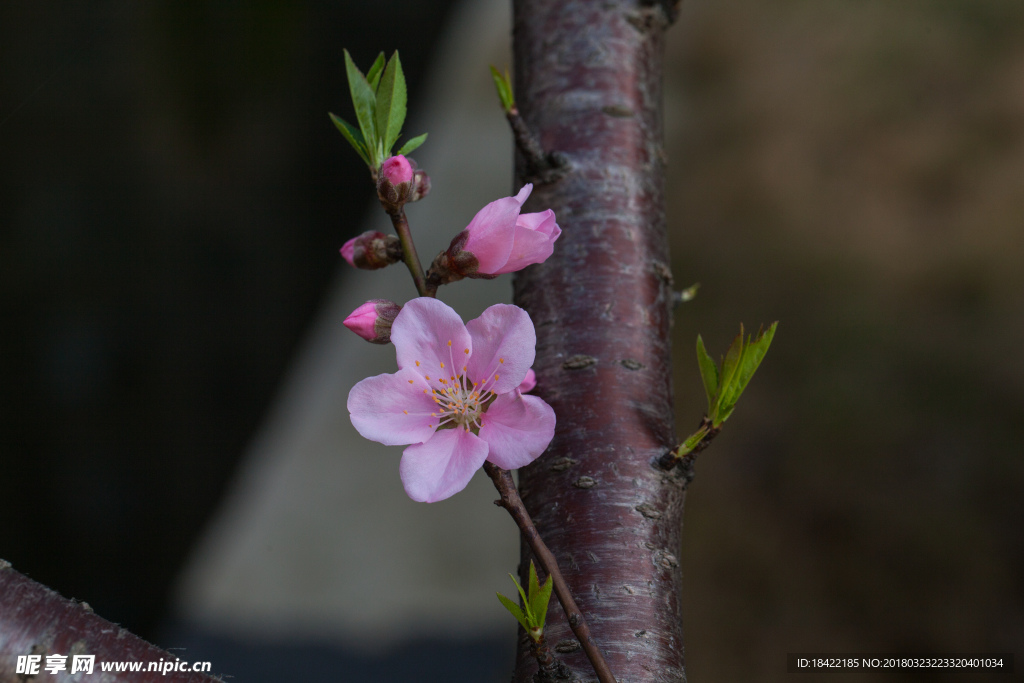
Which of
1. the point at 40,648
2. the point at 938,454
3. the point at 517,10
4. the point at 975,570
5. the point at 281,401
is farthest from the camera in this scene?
the point at 281,401

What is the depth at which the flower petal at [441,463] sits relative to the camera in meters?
0.29

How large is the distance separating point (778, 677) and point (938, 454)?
57cm

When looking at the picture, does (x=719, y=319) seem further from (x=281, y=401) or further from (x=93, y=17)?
(x=93, y=17)

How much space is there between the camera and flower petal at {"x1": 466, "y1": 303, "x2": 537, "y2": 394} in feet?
1.01

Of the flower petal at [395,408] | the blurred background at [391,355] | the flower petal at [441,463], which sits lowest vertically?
the flower petal at [441,463]

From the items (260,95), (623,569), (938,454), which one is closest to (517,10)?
(623,569)

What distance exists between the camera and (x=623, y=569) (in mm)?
368

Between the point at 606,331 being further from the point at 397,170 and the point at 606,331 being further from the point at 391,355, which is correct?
the point at 391,355

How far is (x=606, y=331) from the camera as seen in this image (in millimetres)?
445

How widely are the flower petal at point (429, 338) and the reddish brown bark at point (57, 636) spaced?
165mm

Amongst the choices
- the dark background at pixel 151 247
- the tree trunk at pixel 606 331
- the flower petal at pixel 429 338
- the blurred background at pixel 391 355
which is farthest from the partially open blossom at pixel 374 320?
the dark background at pixel 151 247

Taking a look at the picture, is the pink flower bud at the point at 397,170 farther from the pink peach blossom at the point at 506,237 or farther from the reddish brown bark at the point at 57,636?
the reddish brown bark at the point at 57,636

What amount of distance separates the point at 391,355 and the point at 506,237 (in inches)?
82.0

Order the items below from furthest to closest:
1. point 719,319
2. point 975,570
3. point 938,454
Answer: point 719,319 < point 938,454 < point 975,570
